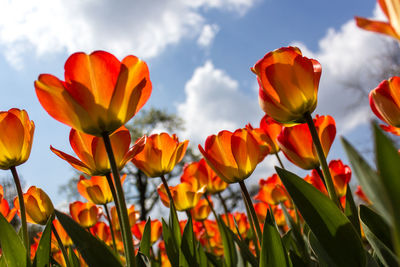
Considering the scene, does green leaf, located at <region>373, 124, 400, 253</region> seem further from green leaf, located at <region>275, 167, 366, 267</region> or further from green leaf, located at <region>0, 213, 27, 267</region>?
green leaf, located at <region>0, 213, 27, 267</region>

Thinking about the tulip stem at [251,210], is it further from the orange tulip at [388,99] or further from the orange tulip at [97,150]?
the orange tulip at [388,99]

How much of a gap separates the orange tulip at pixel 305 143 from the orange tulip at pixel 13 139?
2.73 feet

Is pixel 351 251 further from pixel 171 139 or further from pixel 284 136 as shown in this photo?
pixel 171 139

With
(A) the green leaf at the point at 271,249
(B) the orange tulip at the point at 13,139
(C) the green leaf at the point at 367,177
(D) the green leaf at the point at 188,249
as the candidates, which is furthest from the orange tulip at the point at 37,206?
(C) the green leaf at the point at 367,177

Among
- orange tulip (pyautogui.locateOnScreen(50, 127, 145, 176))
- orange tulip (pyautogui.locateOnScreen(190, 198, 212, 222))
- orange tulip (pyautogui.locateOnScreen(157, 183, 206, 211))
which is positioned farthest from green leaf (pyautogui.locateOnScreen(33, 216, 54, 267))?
orange tulip (pyautogui.locateOnScreen(190, 198, 212, 222))

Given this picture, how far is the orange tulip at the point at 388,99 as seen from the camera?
3.43 ft

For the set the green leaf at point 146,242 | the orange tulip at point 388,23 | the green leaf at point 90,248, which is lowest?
the green leaf at point 90,248

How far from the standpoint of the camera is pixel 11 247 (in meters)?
0.95

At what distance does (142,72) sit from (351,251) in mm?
600

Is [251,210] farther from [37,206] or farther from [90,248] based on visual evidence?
[37,206]

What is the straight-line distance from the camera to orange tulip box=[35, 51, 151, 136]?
0.77 metres

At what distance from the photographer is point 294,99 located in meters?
0.88

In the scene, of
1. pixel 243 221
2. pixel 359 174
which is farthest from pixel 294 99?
pixel 243 221

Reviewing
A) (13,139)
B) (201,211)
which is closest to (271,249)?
(13,139)
